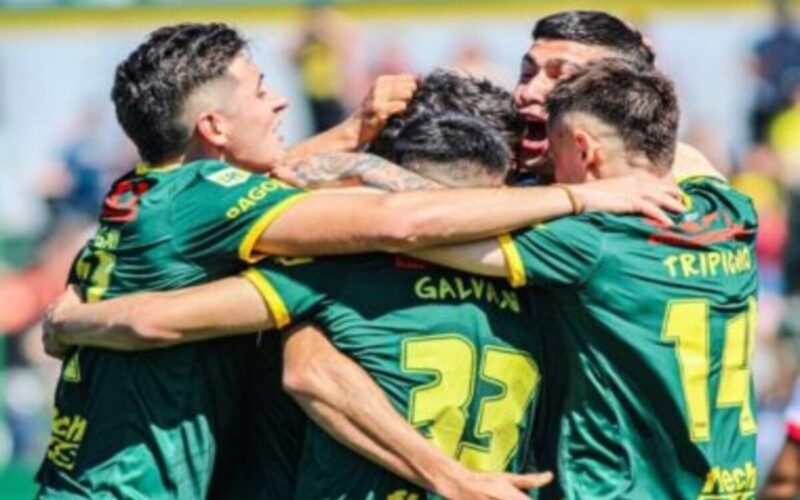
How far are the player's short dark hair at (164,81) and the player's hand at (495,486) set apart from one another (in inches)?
54.8

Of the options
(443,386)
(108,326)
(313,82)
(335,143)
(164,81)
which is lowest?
(313,82)

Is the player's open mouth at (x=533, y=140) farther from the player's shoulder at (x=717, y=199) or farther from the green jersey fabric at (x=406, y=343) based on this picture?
the green jersey fabric at (x=406, y=343)

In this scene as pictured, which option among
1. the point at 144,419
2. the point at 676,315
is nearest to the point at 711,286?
the point at 676,315

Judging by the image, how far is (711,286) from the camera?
279 inches

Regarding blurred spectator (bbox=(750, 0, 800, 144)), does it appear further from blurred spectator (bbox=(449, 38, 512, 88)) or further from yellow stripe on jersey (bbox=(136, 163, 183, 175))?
yellow stripe on jersey (bbox=(136, 163, 183, 175))

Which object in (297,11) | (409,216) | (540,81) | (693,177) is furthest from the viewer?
(297,11)

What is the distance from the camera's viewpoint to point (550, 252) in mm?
6809

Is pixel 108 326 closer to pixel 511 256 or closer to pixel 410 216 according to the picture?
pixel 410 216

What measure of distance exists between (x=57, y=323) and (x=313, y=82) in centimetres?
1277

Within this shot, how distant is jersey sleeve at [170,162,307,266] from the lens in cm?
690

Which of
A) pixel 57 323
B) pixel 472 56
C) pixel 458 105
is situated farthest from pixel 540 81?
pixel 472 56

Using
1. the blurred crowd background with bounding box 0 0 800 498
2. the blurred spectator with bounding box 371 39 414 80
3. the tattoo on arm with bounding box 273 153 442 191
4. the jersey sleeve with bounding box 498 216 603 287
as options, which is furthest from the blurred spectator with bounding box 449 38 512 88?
the jersey sleeve with bounding box 498 216 603 287

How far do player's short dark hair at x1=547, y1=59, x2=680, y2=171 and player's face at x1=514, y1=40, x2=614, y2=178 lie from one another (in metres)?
0.39

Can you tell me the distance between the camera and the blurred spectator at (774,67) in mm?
19328
